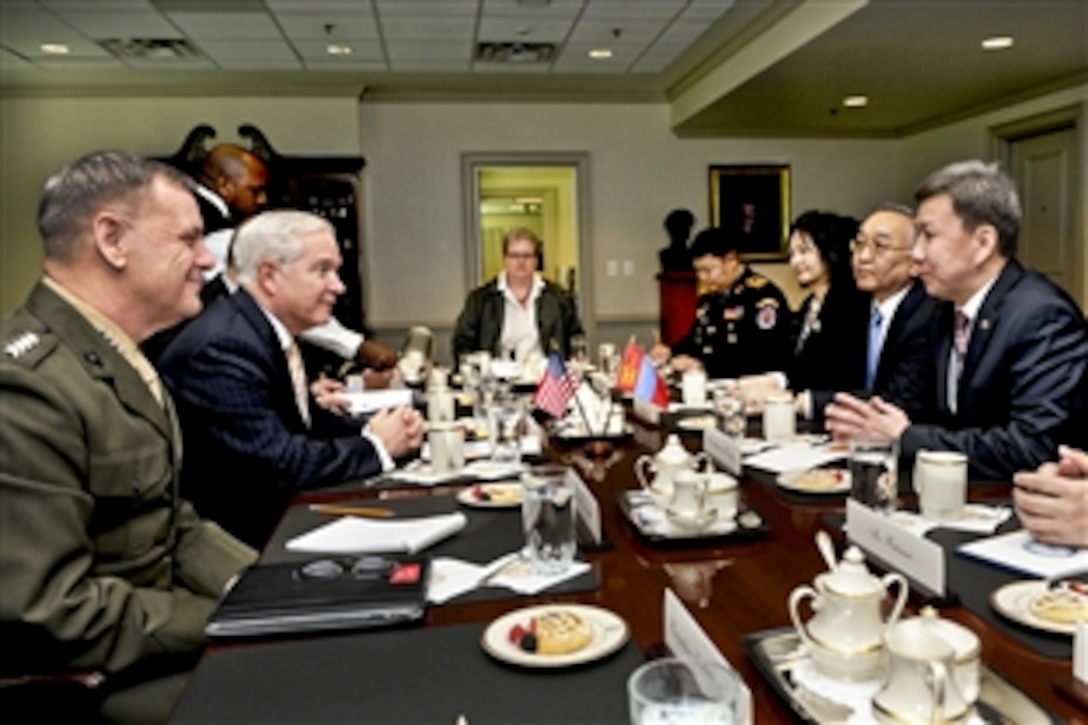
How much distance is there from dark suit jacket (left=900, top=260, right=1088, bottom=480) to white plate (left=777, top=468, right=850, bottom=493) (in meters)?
0.22

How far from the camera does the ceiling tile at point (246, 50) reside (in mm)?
4785

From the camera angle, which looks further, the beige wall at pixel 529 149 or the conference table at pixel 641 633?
the beige wall at pixel 529 149

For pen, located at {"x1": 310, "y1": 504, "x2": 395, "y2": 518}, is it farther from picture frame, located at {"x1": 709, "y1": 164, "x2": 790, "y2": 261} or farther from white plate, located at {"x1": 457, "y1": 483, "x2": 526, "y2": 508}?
picture frame, located at {"x1": 709, "y1": 164, "x2": 790, "y2": 261}

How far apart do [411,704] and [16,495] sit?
0.58 metres

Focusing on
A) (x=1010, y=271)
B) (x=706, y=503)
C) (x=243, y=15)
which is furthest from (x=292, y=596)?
(x=243, y=15)

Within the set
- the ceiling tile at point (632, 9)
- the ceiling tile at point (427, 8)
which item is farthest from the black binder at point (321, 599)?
the ceiling tile at point (632, 9)

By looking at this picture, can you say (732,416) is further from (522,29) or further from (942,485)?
(522,29)

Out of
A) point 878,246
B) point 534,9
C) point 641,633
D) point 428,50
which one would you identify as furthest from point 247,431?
point 428,50

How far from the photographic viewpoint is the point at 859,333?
278 cm

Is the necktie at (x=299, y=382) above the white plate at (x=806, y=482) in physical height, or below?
above

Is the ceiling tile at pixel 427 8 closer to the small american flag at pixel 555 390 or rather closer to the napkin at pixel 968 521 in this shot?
the small american flag at pixel 555 390

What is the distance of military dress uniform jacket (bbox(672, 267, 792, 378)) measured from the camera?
3.43 meters

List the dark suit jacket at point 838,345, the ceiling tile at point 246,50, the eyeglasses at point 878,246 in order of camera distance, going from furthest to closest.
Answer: the ceiling tile at point 246,50 → the dark suit jacket at point 838,345 → the eyeglasses at point 878,246

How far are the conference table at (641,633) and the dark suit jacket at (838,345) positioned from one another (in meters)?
1.41
